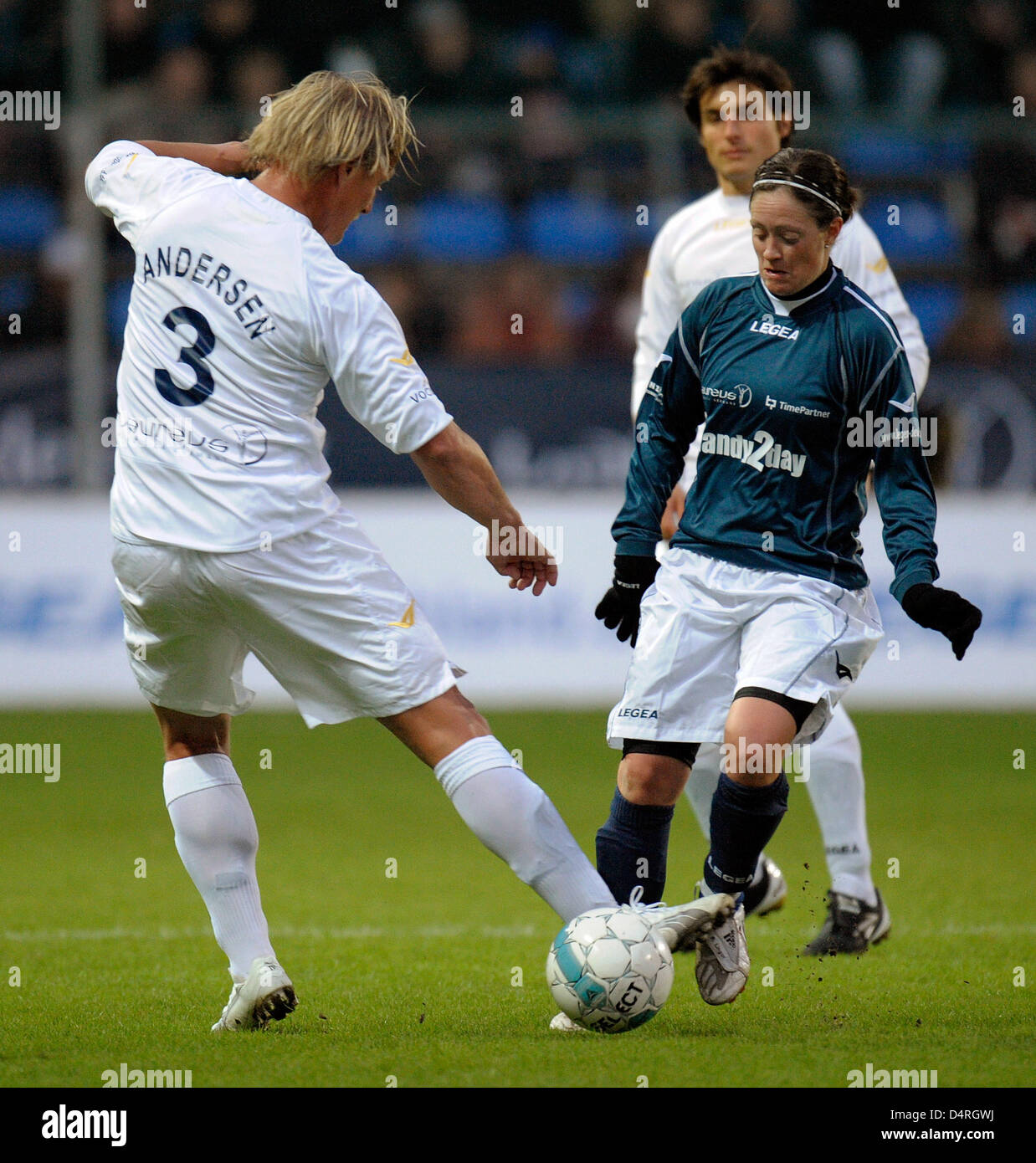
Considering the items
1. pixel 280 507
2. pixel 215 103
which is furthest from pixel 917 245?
pixel 280 507

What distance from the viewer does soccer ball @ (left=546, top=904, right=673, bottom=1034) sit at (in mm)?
3873

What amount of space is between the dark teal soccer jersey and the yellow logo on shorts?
0.88m

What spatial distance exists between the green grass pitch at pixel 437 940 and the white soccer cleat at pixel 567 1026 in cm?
6

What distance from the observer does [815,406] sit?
4254 millimetres

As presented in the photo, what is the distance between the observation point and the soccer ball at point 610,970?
3.87m

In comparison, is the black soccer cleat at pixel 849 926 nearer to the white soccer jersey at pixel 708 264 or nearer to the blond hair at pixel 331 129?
the white soccer jersey at pixel 708 264

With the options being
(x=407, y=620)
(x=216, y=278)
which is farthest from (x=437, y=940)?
(x=216, y=278)

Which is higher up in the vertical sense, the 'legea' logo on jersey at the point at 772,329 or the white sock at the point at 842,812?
the 'legea' logo on jersey at the point at 772,329

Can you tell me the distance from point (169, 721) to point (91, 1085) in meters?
1.04

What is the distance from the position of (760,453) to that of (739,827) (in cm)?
94

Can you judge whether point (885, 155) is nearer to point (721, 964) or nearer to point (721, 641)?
point (721, 641)

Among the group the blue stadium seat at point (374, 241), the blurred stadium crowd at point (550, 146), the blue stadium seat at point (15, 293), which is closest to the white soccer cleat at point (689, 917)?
the blurred stadium crowd at point (550, 146)

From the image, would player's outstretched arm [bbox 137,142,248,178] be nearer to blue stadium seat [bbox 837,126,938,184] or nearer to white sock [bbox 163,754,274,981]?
white sock [bbox 163,754,274,981]

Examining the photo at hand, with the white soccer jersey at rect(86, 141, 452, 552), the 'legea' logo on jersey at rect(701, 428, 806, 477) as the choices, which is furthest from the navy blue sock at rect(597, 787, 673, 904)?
the white soccer jersey at rect(86, 141, 452, 552)
